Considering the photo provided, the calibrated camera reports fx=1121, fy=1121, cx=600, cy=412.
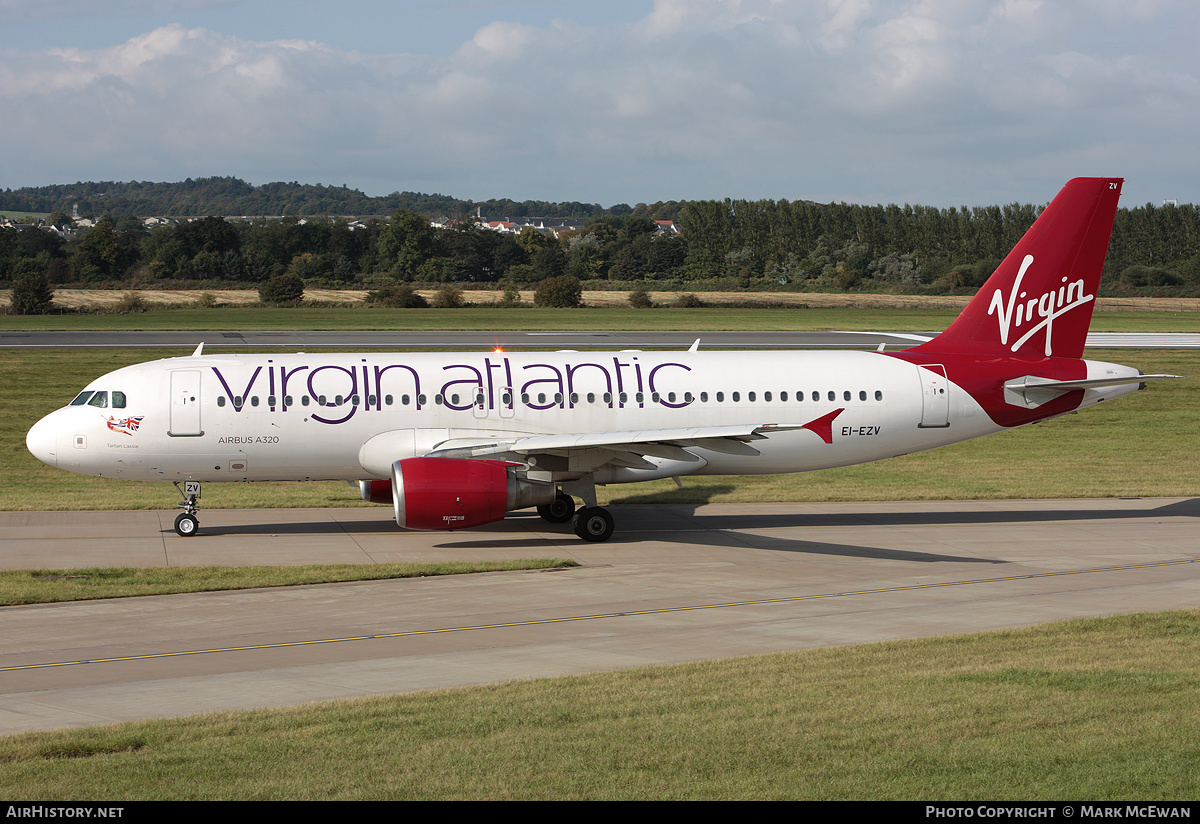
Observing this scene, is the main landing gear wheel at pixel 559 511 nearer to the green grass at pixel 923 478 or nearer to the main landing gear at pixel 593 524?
the main landing gear at pixel 593 524

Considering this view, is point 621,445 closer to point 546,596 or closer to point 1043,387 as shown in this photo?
point 546,596

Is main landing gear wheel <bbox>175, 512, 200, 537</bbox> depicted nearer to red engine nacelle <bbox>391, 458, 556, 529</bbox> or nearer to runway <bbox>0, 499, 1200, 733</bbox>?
runway <bbox>0, 499, 1200, 733</bbox>

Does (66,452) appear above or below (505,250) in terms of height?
below

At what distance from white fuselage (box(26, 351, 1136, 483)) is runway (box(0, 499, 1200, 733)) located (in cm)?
166

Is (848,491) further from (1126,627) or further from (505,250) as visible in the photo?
(505,250)

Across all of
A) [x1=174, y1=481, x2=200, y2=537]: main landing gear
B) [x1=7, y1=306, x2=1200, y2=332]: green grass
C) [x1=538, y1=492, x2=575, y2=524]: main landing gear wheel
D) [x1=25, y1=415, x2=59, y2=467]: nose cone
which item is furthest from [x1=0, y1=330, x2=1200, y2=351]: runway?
[x1=25, y1=415, x2=59, y2=467]: nose cone

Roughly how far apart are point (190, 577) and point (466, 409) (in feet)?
23.2

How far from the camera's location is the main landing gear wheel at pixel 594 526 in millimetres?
24234

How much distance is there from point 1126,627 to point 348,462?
15598 millimetres

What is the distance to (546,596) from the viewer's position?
62.7 feet

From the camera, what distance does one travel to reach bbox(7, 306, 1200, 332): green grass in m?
79.1

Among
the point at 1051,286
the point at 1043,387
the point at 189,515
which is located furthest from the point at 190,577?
the point at 1051,286

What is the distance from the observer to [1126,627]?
16031 mm
